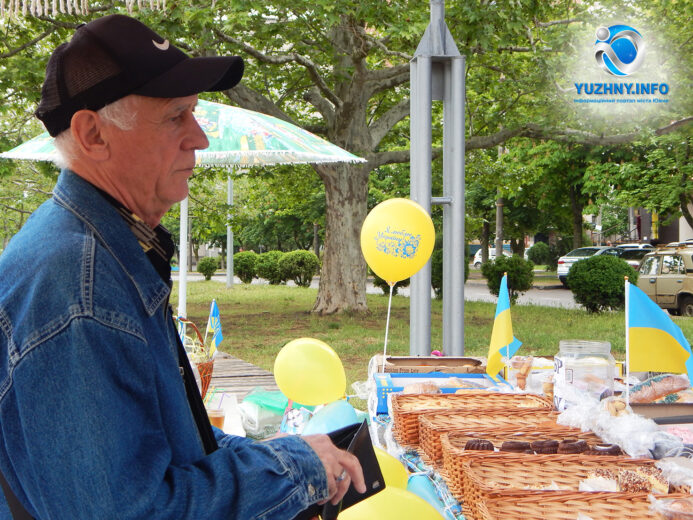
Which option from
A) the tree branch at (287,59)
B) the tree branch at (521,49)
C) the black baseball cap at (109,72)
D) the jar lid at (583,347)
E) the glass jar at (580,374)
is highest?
the tree branch at (521,49)

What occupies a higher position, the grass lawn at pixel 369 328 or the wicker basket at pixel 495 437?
the wicker basket at pixel 495 437

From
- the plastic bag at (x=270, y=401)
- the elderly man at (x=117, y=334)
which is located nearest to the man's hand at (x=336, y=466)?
the elderly man at (x=117, y=334)

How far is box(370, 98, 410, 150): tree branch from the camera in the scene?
15.0 meters

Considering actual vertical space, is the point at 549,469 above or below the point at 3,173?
below

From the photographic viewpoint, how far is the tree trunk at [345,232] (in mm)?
14727

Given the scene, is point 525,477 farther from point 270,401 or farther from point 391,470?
point 270,401

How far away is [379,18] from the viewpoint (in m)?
10.6

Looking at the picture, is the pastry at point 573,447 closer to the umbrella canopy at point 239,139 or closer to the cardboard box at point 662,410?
the cardboard box at point 662,410

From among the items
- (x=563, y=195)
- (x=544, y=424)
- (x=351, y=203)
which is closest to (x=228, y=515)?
(x=544, y=424)

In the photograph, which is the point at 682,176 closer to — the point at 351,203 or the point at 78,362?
the point at 351,203

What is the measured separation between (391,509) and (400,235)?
2.30 meters

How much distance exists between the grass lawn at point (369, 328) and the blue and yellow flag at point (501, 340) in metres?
4.97

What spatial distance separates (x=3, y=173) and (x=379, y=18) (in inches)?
243

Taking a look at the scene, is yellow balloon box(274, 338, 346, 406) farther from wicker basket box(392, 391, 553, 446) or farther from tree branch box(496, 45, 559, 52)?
tree branch box(496, 45, 559, 52)
